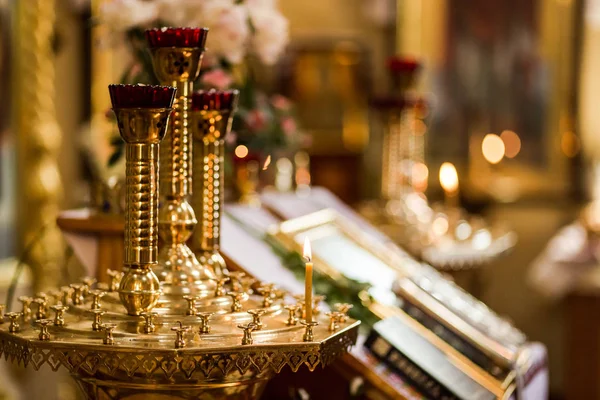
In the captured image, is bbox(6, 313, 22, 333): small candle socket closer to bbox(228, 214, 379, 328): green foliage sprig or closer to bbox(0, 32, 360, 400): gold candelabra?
bbox(0, 32, 360, 400): gold candelabra

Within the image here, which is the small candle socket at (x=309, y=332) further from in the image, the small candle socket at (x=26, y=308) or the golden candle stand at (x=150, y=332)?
the small candle socket at (x=26, y=308)

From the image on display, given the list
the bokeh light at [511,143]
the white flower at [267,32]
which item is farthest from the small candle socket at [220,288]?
the bokeh light at [511,143]

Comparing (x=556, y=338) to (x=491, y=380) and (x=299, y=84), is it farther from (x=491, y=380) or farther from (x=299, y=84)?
(x=491, y=380)

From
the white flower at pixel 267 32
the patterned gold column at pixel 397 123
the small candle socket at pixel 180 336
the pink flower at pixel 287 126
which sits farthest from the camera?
the patterned gold column at pixel 397 123

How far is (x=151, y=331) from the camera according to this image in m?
1.49

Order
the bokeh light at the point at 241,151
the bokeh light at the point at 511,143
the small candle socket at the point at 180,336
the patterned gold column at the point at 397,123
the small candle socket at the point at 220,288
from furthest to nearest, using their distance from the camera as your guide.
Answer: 1. the bokeh light at the point at 511,143
2. the patterned gold column at the point at 397,123
3. the bokeh light at the point at 241,151
4. the small candle socket at the point at 220,288
5. the small candle socket at the point at 180,336

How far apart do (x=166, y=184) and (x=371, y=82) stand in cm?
647

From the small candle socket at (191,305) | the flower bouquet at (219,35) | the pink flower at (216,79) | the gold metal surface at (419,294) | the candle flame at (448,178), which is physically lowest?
the gold metal surface at (419,294)

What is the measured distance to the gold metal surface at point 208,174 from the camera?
183 centimetres

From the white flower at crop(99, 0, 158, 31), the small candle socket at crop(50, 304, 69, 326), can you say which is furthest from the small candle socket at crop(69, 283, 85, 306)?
the white flower at crop(99, 0, 158, 31)

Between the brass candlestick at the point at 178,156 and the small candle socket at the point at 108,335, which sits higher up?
the brass candlestick at the point at 178,156

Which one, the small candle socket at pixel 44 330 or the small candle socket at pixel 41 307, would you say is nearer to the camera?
the small candle socket at pixel 44 330

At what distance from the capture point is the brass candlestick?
1.70 meters

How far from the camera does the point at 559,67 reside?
25.6 feet
